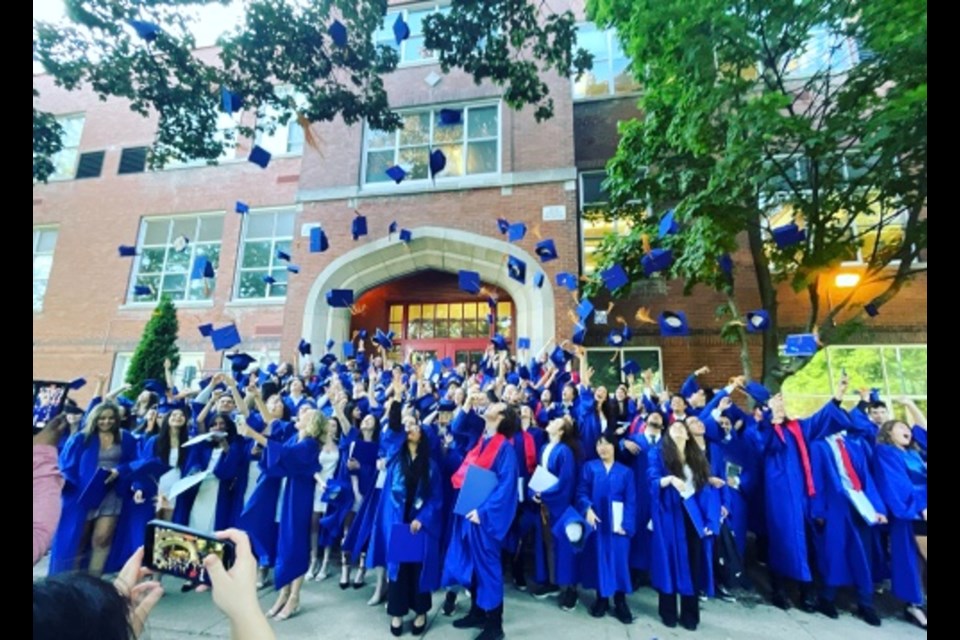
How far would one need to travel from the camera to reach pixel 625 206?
28.6ft

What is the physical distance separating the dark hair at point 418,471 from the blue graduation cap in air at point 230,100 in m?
4.37

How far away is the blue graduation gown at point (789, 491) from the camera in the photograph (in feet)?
12.7

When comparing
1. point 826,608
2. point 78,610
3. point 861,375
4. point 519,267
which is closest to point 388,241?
point 519,267

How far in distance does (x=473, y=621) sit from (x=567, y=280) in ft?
22.4

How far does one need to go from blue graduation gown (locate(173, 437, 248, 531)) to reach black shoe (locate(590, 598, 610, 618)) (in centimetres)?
346

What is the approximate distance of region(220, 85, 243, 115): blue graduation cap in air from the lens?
4.86 m

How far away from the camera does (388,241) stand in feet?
34.0

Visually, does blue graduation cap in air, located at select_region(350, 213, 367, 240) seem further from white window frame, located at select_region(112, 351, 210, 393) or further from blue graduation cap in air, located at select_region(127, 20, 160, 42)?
white window frame, located at select_region(112, 351, 210, 393)

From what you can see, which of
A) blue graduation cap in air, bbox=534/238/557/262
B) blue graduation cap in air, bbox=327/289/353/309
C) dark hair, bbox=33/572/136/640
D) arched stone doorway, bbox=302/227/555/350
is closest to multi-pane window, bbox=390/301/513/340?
arched stone doorway, bbox=302/227/555/350

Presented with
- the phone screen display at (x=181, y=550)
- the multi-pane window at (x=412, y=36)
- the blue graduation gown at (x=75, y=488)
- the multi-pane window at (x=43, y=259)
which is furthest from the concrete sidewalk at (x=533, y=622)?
the multi-pane window at (x=43, y=259)

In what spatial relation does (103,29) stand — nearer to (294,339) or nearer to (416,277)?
(294,339)

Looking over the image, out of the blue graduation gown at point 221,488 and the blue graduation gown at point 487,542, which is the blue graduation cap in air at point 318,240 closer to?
the blue graduation gown at point 221,488

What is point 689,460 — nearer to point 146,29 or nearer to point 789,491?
point 789,491

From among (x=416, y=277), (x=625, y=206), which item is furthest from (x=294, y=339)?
(x=625, y=206)
